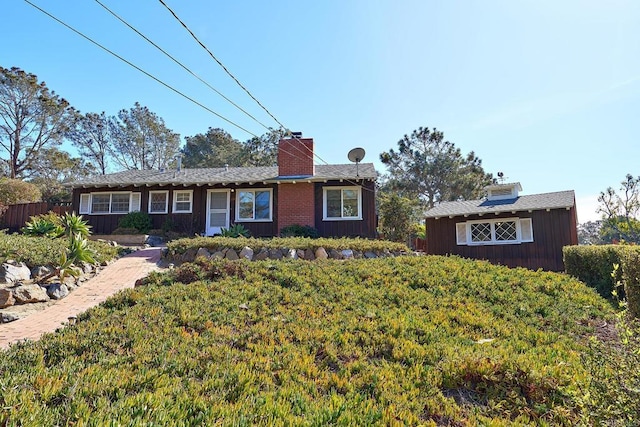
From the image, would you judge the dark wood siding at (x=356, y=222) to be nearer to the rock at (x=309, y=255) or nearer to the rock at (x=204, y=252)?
the rock at (x=309, y=255)

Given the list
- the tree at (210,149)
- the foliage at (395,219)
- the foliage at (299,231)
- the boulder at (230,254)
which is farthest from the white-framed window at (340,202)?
the tree at (210,149)

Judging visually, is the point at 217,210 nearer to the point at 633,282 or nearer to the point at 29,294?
the point at 29,294

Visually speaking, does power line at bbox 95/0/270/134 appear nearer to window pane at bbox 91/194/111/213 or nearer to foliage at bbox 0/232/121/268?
foliage at bbox 0/232/121/268

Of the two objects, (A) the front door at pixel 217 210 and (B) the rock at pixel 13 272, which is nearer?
(B) the rock at pixel 13 272

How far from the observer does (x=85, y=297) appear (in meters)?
6.61

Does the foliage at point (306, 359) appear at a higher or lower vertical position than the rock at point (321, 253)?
lower

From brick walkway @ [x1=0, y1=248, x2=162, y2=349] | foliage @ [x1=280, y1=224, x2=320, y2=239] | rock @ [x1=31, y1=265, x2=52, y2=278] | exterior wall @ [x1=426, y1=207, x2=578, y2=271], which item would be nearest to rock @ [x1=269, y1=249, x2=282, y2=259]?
brick walkway @ [x1=0, y1=248, x2=162, y2=349]

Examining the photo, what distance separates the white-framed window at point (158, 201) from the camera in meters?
15.7

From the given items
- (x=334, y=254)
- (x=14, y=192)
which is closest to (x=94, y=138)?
(x=14, y=192)

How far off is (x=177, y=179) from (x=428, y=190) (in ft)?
65.6

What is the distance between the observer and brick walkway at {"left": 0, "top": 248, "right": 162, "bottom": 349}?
4825 millimetres

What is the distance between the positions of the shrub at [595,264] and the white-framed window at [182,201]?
13.4m

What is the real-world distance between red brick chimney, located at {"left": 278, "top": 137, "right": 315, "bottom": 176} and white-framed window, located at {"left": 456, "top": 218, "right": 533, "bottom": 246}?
23.4 ft

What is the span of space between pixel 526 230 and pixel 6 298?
15956 millimetres
